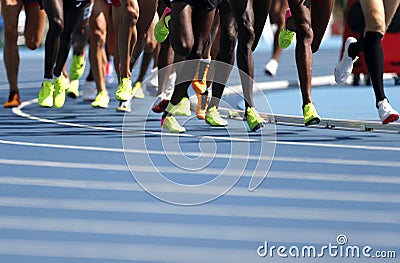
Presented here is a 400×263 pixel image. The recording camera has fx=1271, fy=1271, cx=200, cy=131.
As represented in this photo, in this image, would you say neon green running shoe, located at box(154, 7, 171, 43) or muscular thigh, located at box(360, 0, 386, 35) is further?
neon green running shoe, located at box(154, 7, 171, 43)

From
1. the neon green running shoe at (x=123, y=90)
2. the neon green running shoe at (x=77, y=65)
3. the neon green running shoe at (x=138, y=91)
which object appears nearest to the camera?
the neon green running shoe at (x=123, y=90)

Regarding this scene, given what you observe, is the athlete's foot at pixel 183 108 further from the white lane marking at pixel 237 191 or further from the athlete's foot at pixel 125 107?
the white lane marking at pixel 237 191

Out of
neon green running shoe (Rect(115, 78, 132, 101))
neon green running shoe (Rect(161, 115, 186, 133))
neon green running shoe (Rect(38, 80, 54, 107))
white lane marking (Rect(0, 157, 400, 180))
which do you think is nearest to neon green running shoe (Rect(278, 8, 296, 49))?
neon green running shoe (Rect(161, 115, 186, 133))

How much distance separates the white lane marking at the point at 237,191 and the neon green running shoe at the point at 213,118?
3.04 meters

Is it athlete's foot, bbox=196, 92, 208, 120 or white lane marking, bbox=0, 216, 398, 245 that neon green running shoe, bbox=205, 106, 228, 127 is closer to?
athlete's foot, bbox=196, 92, 208, 120

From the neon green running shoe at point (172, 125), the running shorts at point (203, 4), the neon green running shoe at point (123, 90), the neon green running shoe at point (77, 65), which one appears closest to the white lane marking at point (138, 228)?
the running shorts at point (203, 4)

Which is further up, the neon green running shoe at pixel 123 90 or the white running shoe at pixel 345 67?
the white running shoe at pixel 345 67

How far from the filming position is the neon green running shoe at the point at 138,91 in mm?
13733

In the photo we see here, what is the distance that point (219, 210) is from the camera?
6.95 meters

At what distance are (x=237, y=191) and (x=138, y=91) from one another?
6708 millimetres

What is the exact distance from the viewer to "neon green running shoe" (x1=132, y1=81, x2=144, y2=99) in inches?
541

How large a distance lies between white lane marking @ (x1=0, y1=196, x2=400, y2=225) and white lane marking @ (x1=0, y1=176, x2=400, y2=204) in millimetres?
349

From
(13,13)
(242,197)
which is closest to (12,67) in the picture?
(13,13)

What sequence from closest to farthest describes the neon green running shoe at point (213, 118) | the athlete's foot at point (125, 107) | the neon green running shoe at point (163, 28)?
the neon green running shoe at point (213, 118)
the neon green running shoe at point (163, 28)
the athlete's foot at point (125, 107)
